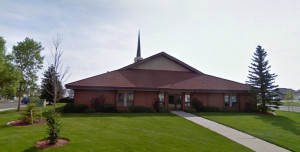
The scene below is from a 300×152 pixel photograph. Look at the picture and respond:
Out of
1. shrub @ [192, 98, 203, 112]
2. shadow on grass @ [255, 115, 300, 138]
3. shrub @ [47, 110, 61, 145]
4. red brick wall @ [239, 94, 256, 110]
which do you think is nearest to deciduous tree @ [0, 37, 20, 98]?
shrub @ [47, 110, 61, 145]

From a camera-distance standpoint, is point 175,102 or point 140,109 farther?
point 175,102

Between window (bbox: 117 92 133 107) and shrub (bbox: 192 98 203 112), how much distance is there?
7.72m

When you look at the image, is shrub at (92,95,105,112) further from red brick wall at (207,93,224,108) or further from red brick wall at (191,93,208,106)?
red brick wall at (207,93,224,108)

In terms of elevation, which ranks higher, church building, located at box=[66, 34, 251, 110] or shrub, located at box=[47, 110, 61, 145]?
church building, located at box=[66, 34, 251, 110]

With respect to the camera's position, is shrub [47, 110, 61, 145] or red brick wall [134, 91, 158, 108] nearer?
shrub [47, 110, 61, 145]

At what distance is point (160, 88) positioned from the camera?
20812mm

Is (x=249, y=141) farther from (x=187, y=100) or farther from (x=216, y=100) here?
(x=216, y=100)

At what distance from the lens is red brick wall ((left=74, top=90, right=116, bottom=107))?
19.7 meters

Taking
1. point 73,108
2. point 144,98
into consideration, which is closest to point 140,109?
point 144,98

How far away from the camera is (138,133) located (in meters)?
10.3

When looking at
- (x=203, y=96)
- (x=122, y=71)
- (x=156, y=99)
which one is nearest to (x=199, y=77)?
(x=203, y=96)

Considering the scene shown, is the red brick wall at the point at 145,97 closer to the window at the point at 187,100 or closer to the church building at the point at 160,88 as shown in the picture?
the church building at the point at 160,88

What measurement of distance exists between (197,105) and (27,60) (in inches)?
884

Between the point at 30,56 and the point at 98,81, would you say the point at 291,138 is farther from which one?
the point at 30,56
